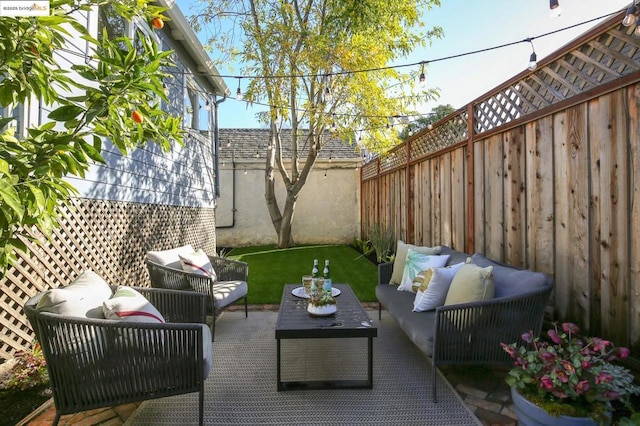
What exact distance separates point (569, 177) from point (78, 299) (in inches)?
146

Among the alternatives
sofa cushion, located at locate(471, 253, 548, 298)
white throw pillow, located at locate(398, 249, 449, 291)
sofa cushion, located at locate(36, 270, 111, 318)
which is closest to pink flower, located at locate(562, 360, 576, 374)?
sofa cushion, located at locate(471, 253, 548, 298)

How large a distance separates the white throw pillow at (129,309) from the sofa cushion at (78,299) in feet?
0.27

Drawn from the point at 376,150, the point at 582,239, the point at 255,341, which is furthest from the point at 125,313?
the point at 376,150

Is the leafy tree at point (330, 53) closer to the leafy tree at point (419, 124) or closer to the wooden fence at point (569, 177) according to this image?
the leafy tree at point (419, 124)

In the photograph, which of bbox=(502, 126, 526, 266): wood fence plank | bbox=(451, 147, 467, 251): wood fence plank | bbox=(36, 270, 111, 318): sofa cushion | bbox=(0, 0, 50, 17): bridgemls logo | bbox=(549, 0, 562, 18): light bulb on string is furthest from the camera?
bbox=(451, 147, 467, 251): wood fence plank

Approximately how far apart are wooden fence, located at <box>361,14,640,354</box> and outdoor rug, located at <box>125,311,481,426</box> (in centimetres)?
132

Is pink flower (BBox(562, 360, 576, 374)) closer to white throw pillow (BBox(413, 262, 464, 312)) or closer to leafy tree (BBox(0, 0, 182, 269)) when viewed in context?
white throw pillow (BBox(413, 262, 464, 312))

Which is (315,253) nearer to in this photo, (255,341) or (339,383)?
(255,341)

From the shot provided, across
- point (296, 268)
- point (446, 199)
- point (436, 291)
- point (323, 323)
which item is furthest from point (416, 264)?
point (296, 268)

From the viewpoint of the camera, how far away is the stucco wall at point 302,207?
35.2 ft

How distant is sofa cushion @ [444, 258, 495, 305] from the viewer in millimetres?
2637

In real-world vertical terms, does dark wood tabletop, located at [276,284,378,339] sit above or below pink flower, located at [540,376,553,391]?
above

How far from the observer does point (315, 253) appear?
9.02 meters

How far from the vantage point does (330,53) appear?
6.62 metres
